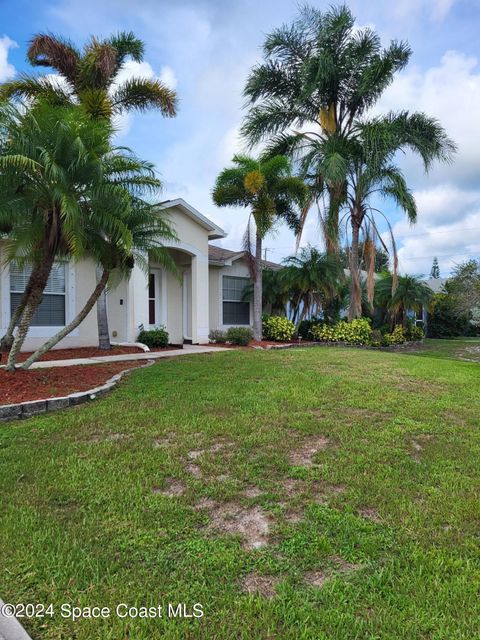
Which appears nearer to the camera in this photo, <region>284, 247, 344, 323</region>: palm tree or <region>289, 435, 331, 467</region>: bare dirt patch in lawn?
<region>289, 435, 331, 467</region>: bare dirt patch in lawn

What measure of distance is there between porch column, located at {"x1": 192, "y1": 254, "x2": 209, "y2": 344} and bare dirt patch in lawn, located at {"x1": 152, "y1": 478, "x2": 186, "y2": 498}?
11.0 m

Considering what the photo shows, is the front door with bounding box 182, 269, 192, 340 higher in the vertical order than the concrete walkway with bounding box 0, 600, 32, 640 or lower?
higher

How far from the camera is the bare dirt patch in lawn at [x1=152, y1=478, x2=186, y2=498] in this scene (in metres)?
3.42

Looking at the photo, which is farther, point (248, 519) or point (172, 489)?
point (172, 489)

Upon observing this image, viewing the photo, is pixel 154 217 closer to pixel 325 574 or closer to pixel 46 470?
pixel 46 470

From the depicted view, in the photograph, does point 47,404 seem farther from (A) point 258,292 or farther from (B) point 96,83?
(A) point 258,292

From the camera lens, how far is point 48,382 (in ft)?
22.9

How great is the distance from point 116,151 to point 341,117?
1298 centimetres

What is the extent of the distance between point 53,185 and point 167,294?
28.8 ft

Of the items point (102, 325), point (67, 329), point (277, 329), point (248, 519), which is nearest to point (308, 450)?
point (248, 519)

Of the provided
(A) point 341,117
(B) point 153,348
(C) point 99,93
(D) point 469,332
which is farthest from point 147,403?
(D) point 469,332

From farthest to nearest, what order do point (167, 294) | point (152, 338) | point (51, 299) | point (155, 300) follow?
point (167, 294)
point (155, 300)
point (152, 338)
point (51, 299)

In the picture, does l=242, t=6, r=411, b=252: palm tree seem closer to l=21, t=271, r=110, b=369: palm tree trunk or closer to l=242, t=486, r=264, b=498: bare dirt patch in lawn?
l=21, t=271, r=110, b=369: palm tree trunk

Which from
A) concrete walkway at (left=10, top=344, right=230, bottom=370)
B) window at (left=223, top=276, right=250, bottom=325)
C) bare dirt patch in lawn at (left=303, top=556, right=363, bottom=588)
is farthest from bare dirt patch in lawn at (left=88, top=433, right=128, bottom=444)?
window at (left=223, top=276, right=250, bottom=325)
